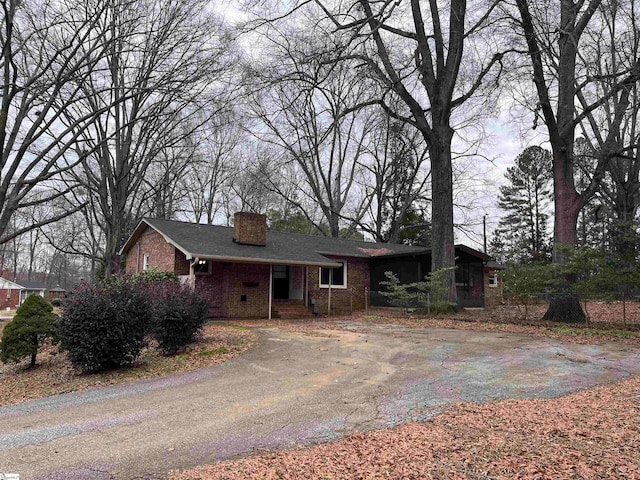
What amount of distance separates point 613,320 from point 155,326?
13588 mm

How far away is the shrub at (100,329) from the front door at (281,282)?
40.8ft

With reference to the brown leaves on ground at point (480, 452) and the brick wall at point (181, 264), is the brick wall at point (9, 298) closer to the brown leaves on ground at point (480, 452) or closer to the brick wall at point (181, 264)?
the brick wall at point (181, 264)

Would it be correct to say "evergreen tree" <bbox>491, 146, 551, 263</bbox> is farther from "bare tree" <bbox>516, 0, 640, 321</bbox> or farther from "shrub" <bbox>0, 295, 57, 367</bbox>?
"shrub" <bbox>0, 295, 57, 367</bbox>

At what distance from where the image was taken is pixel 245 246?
18.4m

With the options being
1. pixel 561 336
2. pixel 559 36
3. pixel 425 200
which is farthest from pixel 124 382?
pixel 425 200

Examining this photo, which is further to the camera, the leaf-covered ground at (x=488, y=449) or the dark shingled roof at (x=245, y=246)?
the dark shingled roof at (x=245, y=246)

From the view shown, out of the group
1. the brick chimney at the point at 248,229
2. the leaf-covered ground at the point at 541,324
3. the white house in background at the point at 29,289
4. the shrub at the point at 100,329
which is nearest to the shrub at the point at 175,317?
the shrub at the point at 100,329

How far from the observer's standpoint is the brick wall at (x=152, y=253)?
17500 mm

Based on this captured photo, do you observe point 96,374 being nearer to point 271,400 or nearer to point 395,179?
point 271,400

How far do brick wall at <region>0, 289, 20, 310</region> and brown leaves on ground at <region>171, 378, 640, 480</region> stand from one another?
50386mm

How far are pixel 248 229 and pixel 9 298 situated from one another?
38862 mm

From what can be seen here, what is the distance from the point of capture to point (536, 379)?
6.48 meters

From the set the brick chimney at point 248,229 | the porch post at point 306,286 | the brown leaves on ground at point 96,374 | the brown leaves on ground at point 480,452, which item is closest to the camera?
the brown leaves on ground at point 480,452

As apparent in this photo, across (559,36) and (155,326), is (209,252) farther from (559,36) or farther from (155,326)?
(559,36)
